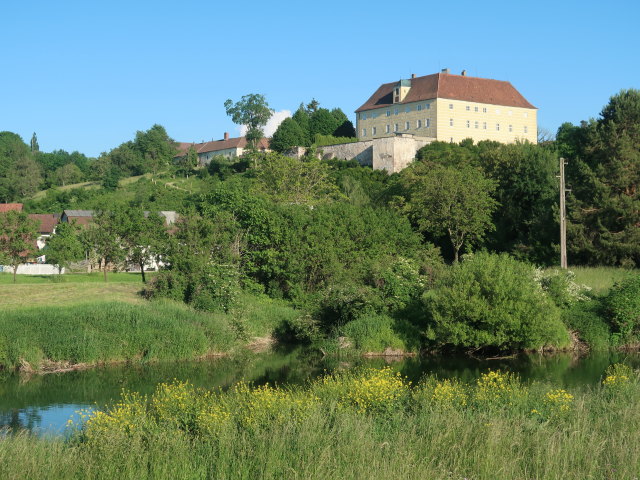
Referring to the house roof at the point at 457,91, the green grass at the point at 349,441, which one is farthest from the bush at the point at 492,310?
the house roof at the point at 457,91

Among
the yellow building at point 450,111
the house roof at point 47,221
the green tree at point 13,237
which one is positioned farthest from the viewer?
the yellow building at point 450,111

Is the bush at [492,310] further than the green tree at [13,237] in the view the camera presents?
No

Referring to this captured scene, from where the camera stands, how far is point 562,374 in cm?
2292

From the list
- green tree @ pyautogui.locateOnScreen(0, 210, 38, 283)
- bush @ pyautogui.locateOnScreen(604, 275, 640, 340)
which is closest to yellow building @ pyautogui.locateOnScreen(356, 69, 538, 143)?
green tree @ pyautogui.locateOnScreen(0, 210, 38, 283)

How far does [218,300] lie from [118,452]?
19.8 m

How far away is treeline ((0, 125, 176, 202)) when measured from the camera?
102m

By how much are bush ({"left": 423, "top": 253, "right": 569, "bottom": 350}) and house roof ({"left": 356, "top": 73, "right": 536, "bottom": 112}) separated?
58.5 metres

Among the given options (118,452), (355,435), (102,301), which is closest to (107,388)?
(102,301)

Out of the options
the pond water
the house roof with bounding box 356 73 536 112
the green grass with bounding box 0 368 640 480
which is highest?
the house roof with bounding box 356 73 536 112

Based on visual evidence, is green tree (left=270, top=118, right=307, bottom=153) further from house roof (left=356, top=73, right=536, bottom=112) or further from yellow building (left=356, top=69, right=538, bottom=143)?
house roof (left=356, top=73, right=536, bottom=112)

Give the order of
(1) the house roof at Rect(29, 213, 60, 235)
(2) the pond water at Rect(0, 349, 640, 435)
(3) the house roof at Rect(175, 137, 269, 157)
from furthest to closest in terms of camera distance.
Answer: (3) the house roof at Rect(175, 137, 269, 157)
(1) the house roof at Rect(29, 213, 60, 235)
(2) the pond water at Rect(0, 349, 640, 435)

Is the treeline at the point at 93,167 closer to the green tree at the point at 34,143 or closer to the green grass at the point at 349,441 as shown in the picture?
the green tree at the point at 34,143

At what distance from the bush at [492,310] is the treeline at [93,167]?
257ft

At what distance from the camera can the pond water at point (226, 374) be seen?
1953 centimetres
